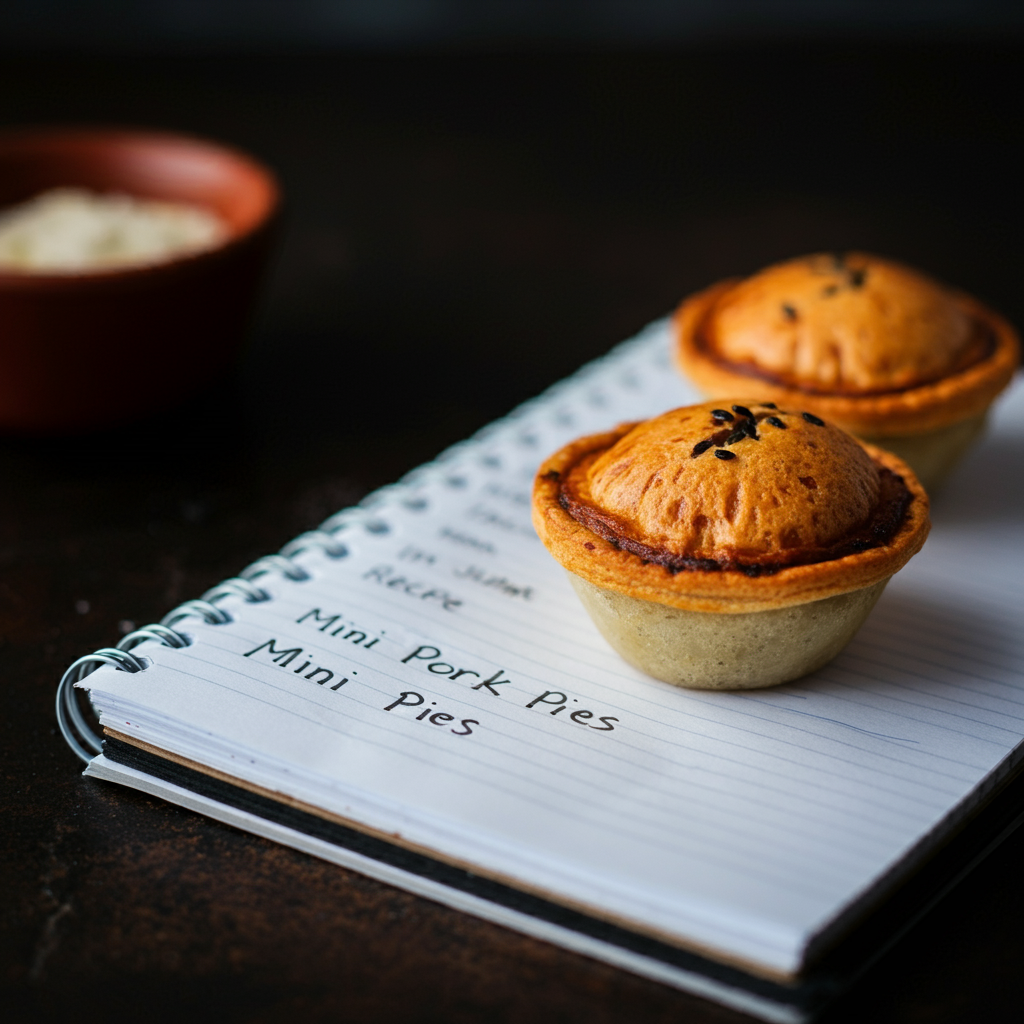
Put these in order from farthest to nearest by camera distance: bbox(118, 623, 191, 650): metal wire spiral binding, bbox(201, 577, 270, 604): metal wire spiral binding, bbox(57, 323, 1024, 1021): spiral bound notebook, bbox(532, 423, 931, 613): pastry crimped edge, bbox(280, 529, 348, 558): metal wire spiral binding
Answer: bbox(280, 529, 348, 558): metal wire spiral binding < bbox(201, 577, 270, 604): metal wire spiral binding < bbox(118, 623, 191, 650): metal wire spiral binding < bbox(532, 423, 931, 613): pastry crimped edge < bbox(57, 323, 1024, 1021): spiral bound notebook

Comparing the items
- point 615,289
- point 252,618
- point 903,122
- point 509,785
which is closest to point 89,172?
point 615,289

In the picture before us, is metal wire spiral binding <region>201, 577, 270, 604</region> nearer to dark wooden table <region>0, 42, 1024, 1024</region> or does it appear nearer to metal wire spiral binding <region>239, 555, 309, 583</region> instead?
metal wire spiral binding <region>239, 555, 309, 583</region>

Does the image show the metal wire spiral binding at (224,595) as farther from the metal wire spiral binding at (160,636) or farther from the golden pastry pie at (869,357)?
the golden pastry pie at (869,357)

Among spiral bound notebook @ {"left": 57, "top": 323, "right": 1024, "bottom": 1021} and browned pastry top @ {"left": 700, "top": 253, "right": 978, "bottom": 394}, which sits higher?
browned pastry top @ {"left": 700, "top": 253, "right": 978, "bottom": 394}

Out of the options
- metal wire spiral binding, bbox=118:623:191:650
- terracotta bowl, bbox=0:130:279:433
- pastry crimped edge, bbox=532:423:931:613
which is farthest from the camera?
terracotta bowl, bbox=0:130:279:433

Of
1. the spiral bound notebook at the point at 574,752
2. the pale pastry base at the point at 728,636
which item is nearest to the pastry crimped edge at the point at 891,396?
the spiral bound notebook at the point at 574,752

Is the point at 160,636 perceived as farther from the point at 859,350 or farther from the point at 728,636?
the point at 859,350

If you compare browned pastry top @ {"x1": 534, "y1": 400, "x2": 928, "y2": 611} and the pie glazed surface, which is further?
the pie glazed surface

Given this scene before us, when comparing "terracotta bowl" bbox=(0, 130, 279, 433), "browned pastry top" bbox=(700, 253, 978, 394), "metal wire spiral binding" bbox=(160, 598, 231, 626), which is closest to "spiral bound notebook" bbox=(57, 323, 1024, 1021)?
"metal wire spiral binding" bbox=(160, 598, 231, 626)
